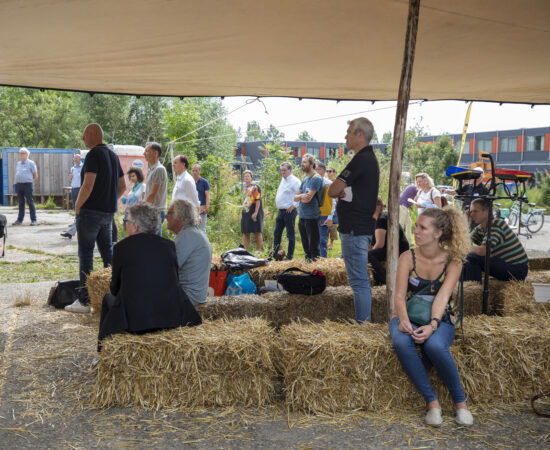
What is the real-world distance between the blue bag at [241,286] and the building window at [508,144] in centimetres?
4888

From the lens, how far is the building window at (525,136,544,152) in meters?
46.7

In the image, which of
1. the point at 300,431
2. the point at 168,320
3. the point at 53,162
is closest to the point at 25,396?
the point at 168,320

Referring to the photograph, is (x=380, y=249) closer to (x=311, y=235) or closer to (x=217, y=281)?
(x=217, y=281)

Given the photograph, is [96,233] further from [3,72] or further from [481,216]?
[481,216]

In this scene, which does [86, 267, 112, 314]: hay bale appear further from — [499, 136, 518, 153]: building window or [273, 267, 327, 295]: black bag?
[499, 136, 518, 153]: building window

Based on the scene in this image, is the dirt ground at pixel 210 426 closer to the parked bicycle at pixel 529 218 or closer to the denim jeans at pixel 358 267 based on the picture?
the denim jeans at pixel 358 267

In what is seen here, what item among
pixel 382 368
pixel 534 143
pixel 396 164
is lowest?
pixel 382 368

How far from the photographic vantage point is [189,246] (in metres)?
3.78

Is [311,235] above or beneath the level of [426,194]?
beneath

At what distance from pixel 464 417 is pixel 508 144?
51.0m

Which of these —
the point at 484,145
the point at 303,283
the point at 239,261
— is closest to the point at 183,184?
the point at 239,261

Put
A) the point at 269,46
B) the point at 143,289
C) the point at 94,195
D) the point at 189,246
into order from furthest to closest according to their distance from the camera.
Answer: the point at 94,195 → the point at 269,46 → the point at 189,246 → the point at 143,289

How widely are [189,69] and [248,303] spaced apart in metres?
2.59

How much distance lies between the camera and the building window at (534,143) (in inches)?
1839
